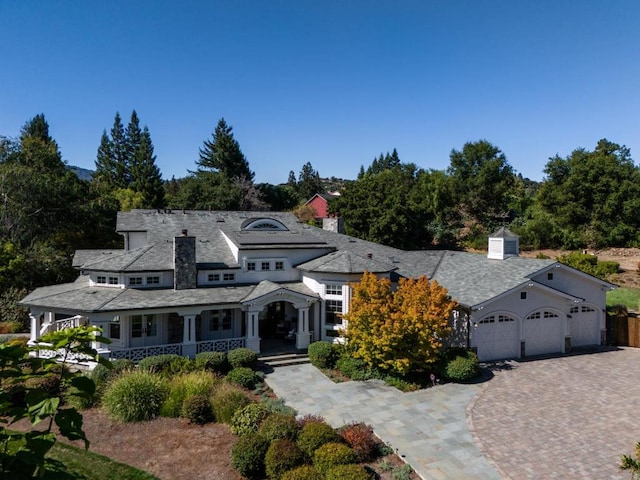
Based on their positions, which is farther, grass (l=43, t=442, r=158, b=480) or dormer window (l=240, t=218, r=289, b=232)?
dormer window (l=240, t=218, r=289, b=232)

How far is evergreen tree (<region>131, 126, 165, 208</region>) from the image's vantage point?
226 ft

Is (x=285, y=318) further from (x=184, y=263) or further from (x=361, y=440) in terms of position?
(x=361, y=440)

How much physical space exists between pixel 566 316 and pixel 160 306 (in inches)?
806

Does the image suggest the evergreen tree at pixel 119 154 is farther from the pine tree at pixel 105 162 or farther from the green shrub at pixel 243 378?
the green shrub at pixel 243 378

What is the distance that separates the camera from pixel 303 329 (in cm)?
2262

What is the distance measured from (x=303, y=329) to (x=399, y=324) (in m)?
6.63

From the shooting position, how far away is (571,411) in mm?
15383

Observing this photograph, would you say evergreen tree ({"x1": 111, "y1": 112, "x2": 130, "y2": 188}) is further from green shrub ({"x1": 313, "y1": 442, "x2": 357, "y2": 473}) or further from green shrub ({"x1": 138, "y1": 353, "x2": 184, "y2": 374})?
green shrub ({"x1": 313, "y1": 442, "x2": 357, "y2": 473})

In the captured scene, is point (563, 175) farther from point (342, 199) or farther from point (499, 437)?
point (499, 437)

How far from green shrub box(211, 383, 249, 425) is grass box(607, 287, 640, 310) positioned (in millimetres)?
26075

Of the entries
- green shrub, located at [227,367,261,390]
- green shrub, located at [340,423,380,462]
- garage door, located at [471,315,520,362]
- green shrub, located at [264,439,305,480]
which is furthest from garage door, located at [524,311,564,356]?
green shrub, located at [264,439,305,480]

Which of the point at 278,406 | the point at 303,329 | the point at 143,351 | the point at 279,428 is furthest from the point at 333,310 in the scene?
the point at 279,428

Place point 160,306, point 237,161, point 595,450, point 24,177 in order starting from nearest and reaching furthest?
point 595,450
point 160,306
point 24,177
point 237,161

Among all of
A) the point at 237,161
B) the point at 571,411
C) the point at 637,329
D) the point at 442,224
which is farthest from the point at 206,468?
the point at 237,161
